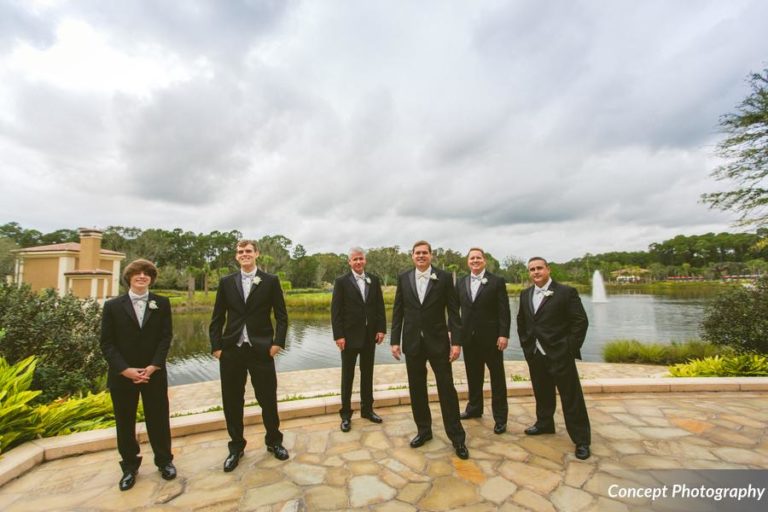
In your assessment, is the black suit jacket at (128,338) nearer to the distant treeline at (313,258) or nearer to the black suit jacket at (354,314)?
the black suit jacket at (354,314)

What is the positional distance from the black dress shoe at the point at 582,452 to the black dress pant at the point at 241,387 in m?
2.66

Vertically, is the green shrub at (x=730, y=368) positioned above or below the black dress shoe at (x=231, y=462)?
below

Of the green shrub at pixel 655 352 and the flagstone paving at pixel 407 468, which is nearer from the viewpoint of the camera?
the flagstone paving at pixel 407 468

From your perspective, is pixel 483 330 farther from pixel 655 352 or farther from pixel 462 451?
pixel 655 352

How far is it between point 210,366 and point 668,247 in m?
117

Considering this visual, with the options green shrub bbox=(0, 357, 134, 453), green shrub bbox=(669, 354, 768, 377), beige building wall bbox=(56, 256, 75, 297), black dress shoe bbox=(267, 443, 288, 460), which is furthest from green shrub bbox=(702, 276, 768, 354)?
beige building wall bbox=(56, 256, 75, 297)

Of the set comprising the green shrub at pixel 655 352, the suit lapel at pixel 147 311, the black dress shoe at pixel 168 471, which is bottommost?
the green shrub at pixel 655 352

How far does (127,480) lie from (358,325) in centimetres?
234

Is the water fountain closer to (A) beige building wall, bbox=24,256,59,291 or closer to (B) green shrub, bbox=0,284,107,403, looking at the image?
(B) green shrub, bbox=0,284,107,403

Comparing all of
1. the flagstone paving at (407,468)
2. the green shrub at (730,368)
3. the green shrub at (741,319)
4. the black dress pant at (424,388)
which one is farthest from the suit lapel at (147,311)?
the green shrub at (741,319)

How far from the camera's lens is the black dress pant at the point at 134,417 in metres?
2.86

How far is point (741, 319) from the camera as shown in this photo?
24.3 feet

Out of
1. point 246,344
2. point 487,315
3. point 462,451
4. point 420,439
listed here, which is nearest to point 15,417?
point 246,344

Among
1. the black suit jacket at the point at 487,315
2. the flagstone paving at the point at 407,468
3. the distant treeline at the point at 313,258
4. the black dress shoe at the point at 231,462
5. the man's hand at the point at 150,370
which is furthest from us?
the distant treeline at the point at 313,258
